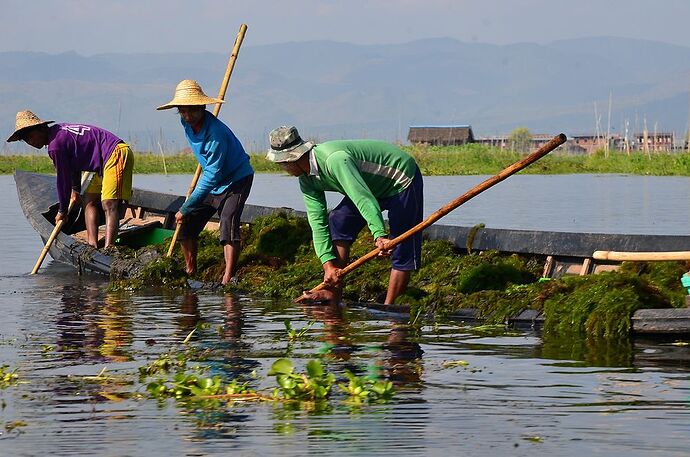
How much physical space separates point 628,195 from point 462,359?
87.8 ft

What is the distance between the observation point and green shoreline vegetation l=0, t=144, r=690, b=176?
46.9m

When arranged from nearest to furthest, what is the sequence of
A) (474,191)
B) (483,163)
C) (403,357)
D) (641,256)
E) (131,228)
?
(403,357)
(474,191)
(641,256)
(131,228)
(483,163)

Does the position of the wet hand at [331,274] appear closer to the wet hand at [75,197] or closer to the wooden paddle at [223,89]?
the wooden paddle at [223,89]

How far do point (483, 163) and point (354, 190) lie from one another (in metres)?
42.4

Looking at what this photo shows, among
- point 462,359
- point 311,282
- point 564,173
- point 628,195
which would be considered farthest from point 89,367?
point 564,173

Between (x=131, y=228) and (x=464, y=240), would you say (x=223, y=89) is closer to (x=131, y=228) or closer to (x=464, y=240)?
(x=131, y=228)

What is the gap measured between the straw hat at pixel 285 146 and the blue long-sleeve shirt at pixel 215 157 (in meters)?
2.24

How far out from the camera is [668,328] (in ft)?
26.7

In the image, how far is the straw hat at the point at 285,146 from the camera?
8703mm

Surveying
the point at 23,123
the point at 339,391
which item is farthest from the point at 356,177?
the point at 23,123

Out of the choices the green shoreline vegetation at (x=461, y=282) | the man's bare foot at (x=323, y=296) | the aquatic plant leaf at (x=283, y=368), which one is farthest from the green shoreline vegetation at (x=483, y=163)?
→ the aquatic plant leaf at (x=283, y=368)

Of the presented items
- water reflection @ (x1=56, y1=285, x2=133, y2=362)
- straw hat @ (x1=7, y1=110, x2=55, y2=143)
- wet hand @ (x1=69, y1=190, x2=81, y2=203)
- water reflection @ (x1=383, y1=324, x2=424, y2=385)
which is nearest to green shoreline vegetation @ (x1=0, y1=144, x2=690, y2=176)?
wet hand @ (x1=69, y1=190, x2=81, y2=203)

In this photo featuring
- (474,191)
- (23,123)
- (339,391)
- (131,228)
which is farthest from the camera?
(131,228)

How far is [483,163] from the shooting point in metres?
50.6
